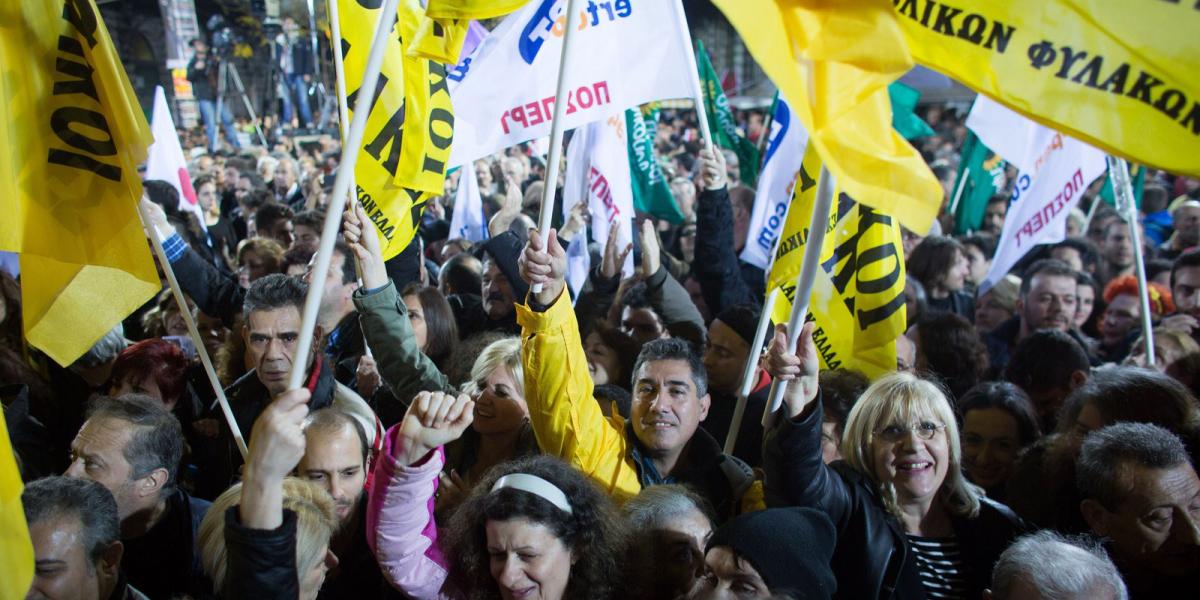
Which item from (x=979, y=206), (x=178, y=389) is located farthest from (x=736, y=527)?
(x=979, y=206)

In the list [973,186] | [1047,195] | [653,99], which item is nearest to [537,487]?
[653,99]

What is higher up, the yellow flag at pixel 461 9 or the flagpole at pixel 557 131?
the yellow flag at pixel 461 9

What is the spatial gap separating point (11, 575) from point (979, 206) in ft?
30.2

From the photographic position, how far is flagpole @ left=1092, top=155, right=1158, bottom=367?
180 inches

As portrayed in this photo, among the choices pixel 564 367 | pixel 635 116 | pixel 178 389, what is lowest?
pixel 178 389

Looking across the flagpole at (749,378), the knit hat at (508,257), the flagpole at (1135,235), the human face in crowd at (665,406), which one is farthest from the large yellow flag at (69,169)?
the flagpole at (1135,235)

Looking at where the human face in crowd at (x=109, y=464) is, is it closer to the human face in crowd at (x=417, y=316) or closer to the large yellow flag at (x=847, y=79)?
the human face in crowd at (x=417, y=316)

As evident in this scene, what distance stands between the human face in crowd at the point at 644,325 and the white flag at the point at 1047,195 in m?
2.55

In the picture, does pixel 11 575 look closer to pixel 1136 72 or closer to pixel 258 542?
pixel 258 542

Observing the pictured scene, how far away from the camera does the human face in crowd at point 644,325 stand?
502cm

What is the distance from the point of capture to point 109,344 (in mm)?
4648

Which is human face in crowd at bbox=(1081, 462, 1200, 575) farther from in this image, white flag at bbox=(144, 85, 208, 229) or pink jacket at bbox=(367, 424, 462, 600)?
white flag at bbox=(144, 85, 208, 229)

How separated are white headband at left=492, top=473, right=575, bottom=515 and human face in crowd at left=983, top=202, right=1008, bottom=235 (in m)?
8.45

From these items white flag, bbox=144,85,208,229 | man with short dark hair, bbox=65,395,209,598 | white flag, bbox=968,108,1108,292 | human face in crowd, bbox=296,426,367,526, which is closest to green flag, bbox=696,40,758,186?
white flag, bbox=968,108,1108,292
